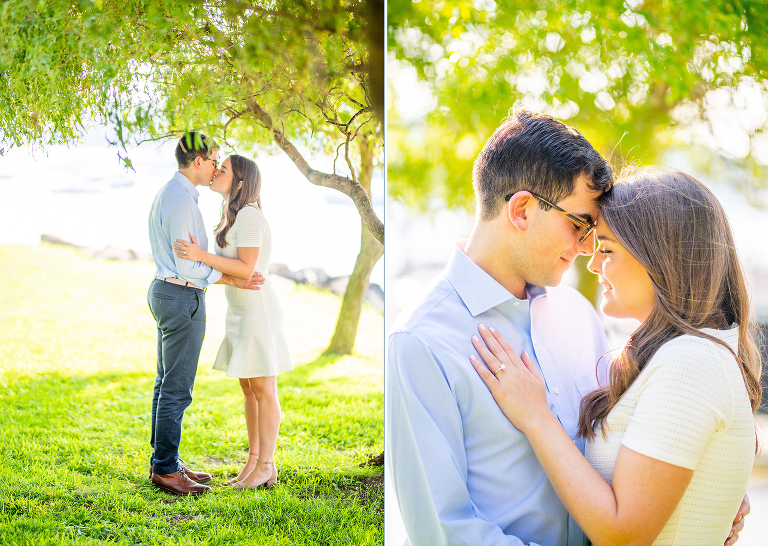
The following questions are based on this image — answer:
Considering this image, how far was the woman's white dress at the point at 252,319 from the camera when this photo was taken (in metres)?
1.99

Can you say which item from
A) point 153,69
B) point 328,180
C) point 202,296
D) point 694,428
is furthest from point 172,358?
point 694,428

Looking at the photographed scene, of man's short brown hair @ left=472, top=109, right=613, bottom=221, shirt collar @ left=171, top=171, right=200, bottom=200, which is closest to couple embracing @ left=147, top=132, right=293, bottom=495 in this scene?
shirt collar @ left=171, top=171, right=200, bottom=200

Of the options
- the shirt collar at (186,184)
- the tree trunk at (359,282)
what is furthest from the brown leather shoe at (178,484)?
the shirt collar at (186,184)

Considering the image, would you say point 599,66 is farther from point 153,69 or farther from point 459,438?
point 459,438

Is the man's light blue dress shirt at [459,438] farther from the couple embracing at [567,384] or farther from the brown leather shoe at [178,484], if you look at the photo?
the brown leather shoe at [178,484]

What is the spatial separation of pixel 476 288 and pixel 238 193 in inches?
37.5

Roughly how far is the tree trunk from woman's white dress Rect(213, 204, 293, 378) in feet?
0.94

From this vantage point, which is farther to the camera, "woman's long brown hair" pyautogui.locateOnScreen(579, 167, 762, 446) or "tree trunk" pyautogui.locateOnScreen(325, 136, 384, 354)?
"tree trunk" pyautogui.locateOnScreen(325, 136, 384, 354)

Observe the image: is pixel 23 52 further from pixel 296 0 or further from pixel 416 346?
pixel 416 346

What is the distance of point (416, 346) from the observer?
1500 mm

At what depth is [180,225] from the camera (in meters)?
1.92

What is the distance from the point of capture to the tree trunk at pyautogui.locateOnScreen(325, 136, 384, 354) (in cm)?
224

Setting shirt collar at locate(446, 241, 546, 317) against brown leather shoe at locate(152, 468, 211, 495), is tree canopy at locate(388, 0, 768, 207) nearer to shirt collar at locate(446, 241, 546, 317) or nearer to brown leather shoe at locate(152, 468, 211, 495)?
shirt collar at locate(446, 241, 546, 317)

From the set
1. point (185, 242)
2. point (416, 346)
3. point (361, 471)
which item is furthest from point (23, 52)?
point (361, 471)
